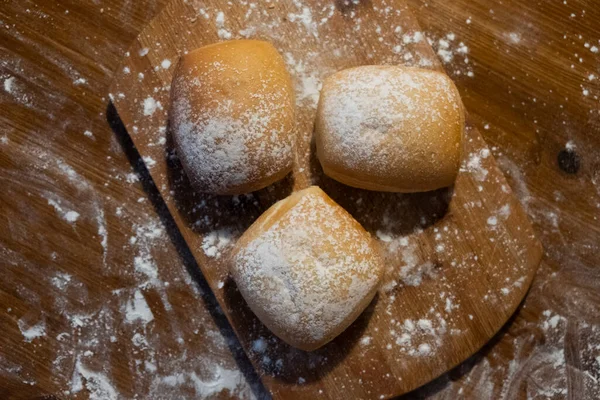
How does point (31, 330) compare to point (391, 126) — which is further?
point (31, 330)

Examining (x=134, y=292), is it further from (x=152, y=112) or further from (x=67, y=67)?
(x=67, y=67)

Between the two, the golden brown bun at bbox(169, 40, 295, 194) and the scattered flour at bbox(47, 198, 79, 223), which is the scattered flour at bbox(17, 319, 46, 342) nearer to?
the scattered flour at bbox(47, 198, 79, 223)

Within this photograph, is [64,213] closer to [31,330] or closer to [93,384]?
[31,330]

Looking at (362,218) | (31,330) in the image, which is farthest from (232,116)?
(31,330)

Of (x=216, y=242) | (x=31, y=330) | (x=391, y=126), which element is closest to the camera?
(x=391, y=126)

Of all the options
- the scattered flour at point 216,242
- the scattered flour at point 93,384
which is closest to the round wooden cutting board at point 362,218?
the scattered flour at point 216,242

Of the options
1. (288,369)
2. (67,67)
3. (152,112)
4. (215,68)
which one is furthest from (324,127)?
(67,67)

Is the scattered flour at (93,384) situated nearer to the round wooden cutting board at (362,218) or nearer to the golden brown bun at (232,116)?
the round wooden cutting board at (362,218)
